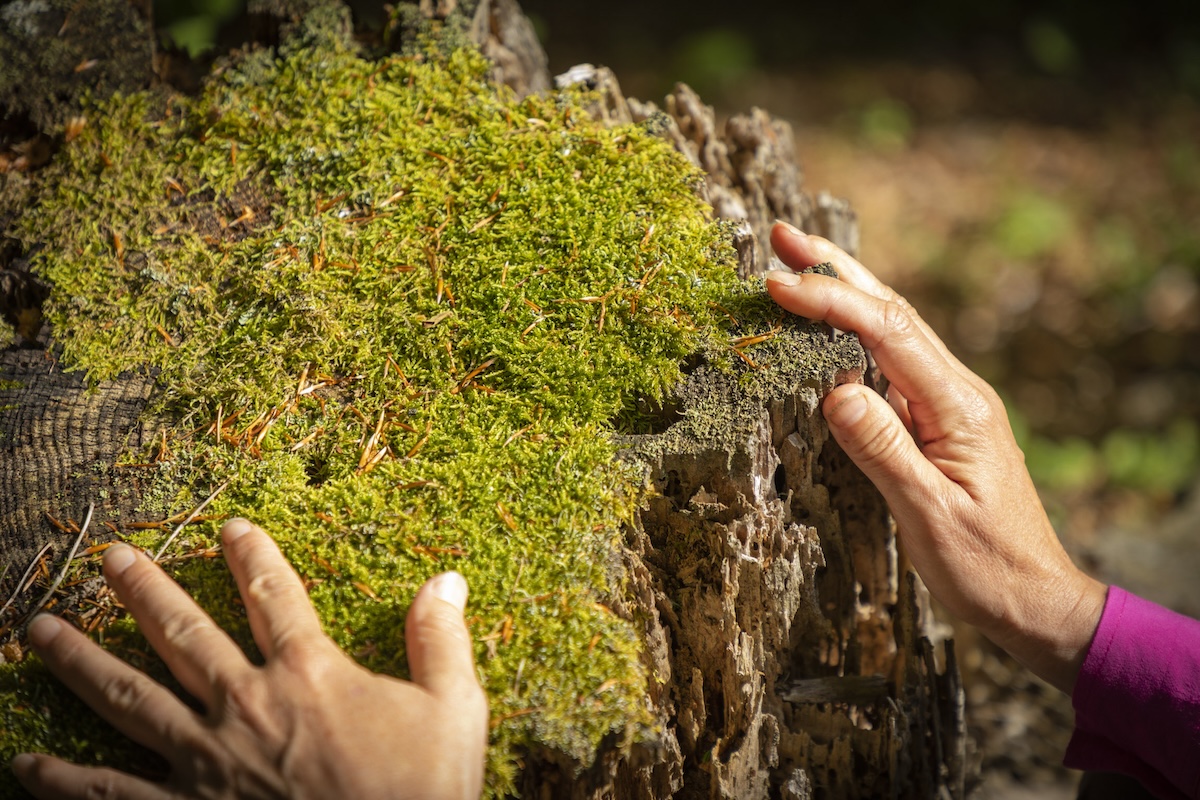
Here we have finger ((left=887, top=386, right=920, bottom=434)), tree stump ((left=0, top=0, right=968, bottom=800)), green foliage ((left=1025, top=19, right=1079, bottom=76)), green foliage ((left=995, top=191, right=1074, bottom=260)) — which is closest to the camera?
tree stump ((left=0, top=0, right=968, bottom=800))

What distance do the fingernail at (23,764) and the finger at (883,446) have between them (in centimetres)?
234

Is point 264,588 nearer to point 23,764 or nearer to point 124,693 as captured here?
point 124,693

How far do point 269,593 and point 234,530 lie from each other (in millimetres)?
229

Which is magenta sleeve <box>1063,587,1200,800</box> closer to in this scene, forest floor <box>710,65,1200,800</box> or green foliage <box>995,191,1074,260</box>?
forest floor <box>710,65,1200,800</box>

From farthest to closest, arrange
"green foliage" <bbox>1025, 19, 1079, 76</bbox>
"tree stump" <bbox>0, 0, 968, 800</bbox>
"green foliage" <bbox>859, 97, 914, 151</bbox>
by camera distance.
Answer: "green foliage" <bbox>1025, 19, 1079, 76</bbox>
"green foliage" <bbox>859, 97, 914, 151</bbox>
"tree stump" <bbox>0, 0, 968, 800</bbox>

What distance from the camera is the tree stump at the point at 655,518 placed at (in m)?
1.98

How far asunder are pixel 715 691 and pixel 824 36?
8.51m

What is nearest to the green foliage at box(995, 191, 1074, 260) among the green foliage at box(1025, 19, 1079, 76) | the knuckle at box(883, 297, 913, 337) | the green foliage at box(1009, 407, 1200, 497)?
the green foliage at box(1009, 407, 1200, 497)

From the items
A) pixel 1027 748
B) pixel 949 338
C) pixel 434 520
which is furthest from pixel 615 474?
pixel 949 338

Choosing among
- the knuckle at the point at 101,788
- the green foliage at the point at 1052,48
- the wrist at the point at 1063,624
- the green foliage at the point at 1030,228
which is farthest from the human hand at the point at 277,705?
the green foliage at the point at 1052,48

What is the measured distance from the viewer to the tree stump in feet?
6.48

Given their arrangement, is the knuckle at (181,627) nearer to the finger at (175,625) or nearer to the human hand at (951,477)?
the finger at (175,625)

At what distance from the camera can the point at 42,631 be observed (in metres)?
1.79

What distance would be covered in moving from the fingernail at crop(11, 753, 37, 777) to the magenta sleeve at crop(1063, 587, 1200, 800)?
120 inches
